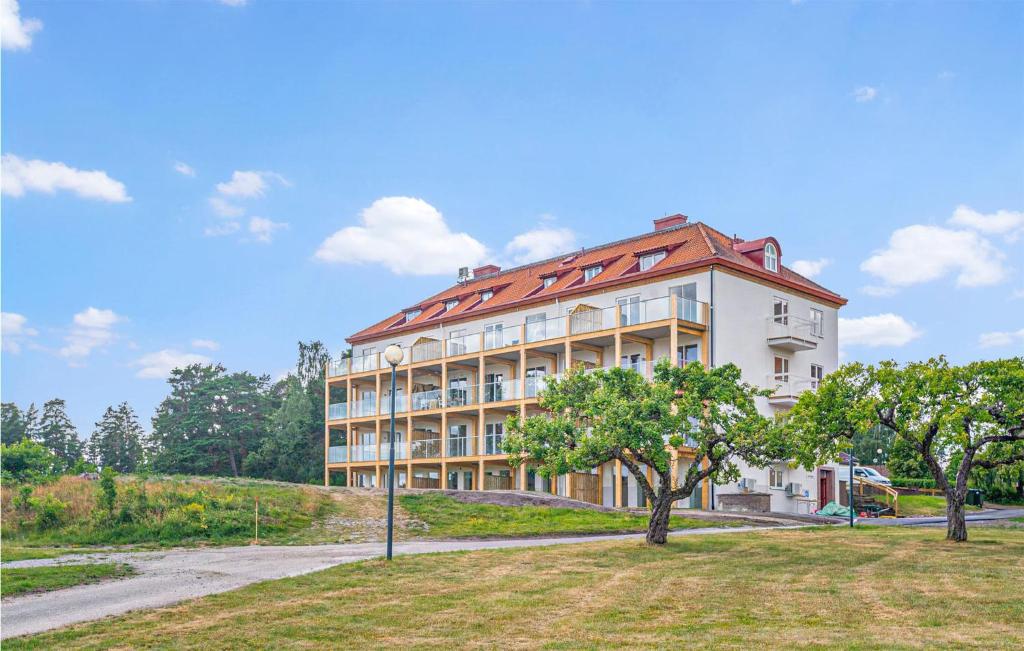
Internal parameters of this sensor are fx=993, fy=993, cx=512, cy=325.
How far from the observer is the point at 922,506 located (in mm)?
46125

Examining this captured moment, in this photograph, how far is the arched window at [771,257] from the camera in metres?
45.1

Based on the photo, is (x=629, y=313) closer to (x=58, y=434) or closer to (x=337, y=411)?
(x=337, y=411)

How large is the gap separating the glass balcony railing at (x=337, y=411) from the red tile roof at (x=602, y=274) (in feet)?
15.3

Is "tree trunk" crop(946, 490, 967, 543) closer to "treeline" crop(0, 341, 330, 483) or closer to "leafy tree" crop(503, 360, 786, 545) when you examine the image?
"leafy tree" crop(503, 360, 786, 545)

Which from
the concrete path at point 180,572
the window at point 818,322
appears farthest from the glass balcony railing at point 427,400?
the concrete path at point 180,572

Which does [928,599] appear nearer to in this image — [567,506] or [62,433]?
[567,506]

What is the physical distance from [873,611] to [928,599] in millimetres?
1508

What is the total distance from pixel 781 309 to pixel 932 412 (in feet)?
71.9

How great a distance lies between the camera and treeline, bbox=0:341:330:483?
6730 cm

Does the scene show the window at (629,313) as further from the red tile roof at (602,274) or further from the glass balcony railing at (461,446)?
the glass balcony railing at (461,446)

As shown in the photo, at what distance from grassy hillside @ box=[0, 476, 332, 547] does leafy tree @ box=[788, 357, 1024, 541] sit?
13819 mm

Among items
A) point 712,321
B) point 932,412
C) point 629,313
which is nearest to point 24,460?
point 629,313

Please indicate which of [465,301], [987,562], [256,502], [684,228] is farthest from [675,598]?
[465,301]

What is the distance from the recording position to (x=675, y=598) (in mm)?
15289
